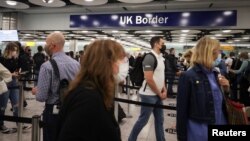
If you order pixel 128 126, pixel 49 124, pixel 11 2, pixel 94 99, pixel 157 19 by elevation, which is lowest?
pixel 128 126

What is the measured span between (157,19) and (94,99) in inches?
347

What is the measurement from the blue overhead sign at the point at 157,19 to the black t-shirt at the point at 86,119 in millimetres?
8591

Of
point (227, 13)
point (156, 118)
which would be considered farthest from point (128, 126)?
point (227, 13)

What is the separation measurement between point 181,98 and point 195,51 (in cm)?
44

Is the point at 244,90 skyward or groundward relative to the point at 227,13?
groundward

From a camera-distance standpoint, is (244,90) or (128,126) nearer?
(128,126)

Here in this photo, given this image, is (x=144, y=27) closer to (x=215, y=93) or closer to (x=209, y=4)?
(x=209, y=4)

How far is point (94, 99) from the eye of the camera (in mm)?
1203

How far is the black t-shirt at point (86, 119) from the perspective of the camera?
1171mm

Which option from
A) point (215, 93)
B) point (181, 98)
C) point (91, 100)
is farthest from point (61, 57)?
point (91, 100)

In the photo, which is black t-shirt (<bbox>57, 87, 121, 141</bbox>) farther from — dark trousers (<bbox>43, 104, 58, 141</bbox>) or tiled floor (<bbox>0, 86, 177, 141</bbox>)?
tiled floor (<bbox>0, 86, 177, 141</bbox>)

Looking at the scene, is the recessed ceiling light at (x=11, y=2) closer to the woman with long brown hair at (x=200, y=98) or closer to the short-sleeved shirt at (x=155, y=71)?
the short-sleeved shirt at (x=155, y=71)

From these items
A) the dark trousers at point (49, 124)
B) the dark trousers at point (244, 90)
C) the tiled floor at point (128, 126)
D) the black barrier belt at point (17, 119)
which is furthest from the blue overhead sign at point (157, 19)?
the black barrier belt at point (17, 119)

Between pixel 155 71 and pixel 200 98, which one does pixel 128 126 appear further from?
pixel 200 98
